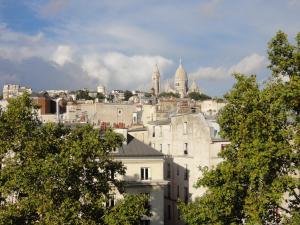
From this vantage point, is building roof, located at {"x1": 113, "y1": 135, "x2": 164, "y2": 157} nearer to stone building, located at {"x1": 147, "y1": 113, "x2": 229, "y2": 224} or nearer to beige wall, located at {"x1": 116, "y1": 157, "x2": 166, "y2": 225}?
beige wall, located at {"x1": 116, "y1": 157, "x2": 166, "y2": 225}

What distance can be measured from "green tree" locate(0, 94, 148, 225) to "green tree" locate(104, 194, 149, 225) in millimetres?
1080

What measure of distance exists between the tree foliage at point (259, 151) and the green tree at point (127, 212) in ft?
12.3

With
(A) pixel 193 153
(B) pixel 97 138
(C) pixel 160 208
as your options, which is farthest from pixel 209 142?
(B) pixel 97 138

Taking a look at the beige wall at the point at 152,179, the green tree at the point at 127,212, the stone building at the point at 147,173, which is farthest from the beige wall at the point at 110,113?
the green tree at the point at 127,212

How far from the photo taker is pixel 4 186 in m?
33.2

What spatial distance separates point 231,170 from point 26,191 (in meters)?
12.5

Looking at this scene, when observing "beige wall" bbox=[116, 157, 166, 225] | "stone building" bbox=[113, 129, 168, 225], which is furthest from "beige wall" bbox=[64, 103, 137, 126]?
"beige wall" bbox=[116, 157, 166, 225]

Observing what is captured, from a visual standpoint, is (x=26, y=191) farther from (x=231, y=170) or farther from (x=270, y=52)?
(x=270, y=52)

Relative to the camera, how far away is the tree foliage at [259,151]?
97.0ft

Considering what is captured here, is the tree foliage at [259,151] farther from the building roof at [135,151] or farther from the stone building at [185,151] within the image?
the stone building at [185,151]

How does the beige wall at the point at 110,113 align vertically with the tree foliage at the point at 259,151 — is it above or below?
above

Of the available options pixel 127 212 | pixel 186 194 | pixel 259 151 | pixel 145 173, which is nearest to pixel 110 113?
pixel 186 194

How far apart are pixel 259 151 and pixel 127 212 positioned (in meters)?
9.21

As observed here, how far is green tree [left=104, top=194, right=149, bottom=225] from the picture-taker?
3325 centimetres
